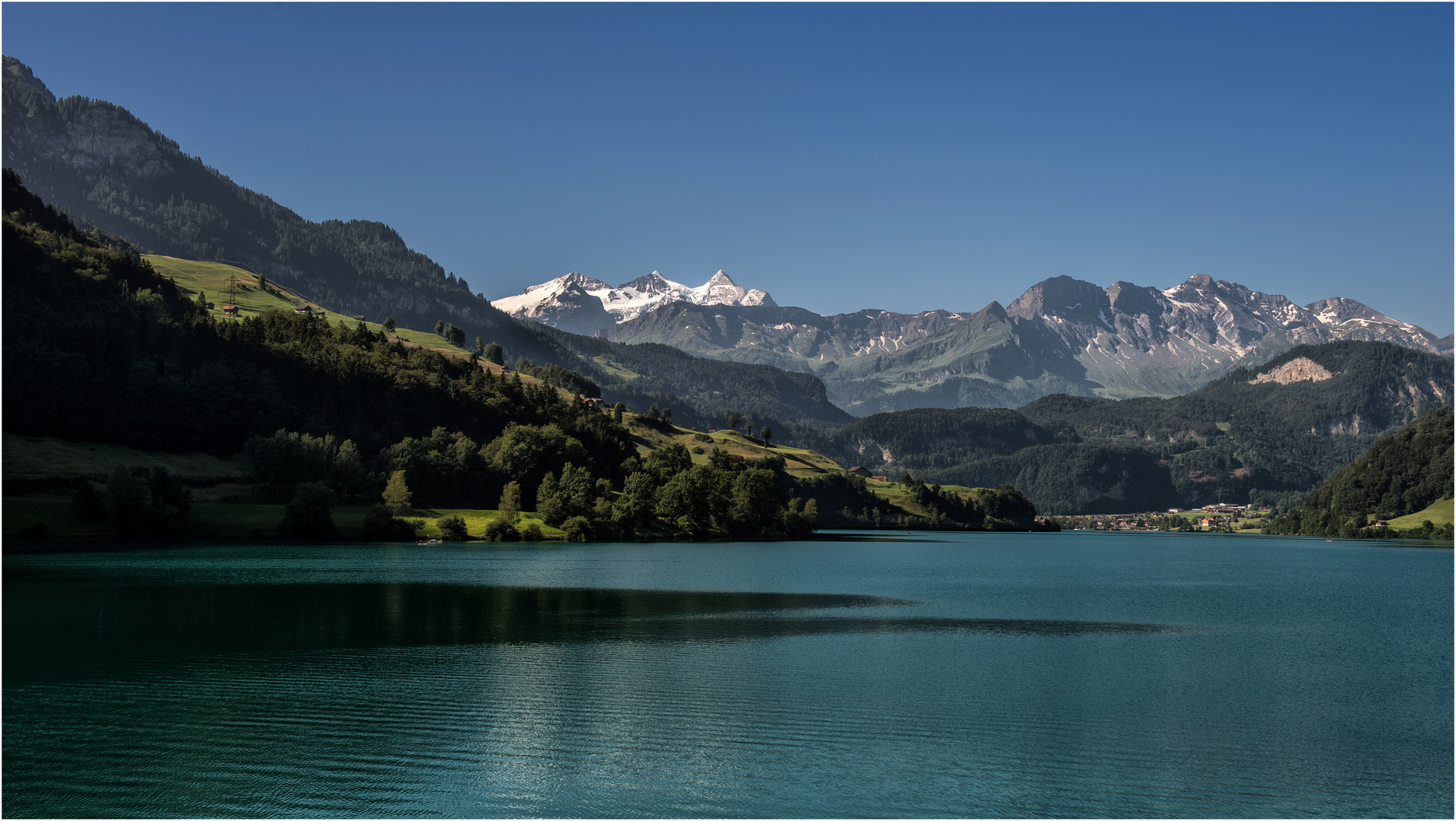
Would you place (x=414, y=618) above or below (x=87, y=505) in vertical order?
below

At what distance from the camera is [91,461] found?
447ft

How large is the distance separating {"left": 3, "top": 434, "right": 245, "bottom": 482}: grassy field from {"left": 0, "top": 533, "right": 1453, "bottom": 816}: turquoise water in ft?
211

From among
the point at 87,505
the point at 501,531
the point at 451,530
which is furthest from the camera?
the point at 501,531

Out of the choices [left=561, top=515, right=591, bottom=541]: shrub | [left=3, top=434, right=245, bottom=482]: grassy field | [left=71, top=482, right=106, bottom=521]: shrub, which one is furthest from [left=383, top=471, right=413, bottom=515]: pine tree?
[left=71, top=482, right=106, bottom=521]: shrub

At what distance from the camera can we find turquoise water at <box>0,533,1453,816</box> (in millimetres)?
25656

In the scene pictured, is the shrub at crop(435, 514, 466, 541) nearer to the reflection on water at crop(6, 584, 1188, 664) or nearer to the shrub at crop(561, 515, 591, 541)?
the shrub at crop(561, 515, 591, 541)

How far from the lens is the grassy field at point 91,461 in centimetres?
12825

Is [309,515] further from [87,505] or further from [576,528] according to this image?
[576,528]

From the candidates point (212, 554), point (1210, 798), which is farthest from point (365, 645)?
point (212, 554)

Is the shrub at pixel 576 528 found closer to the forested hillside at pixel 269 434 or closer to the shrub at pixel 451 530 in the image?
the forested hillside at pixel 269 434

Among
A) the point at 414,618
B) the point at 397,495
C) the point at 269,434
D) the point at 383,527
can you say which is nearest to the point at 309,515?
the point at 383,527

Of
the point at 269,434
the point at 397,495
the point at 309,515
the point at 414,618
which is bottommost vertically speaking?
the point at 414,618

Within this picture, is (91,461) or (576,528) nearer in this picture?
(91,461)

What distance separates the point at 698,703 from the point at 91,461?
13261 centimetres
